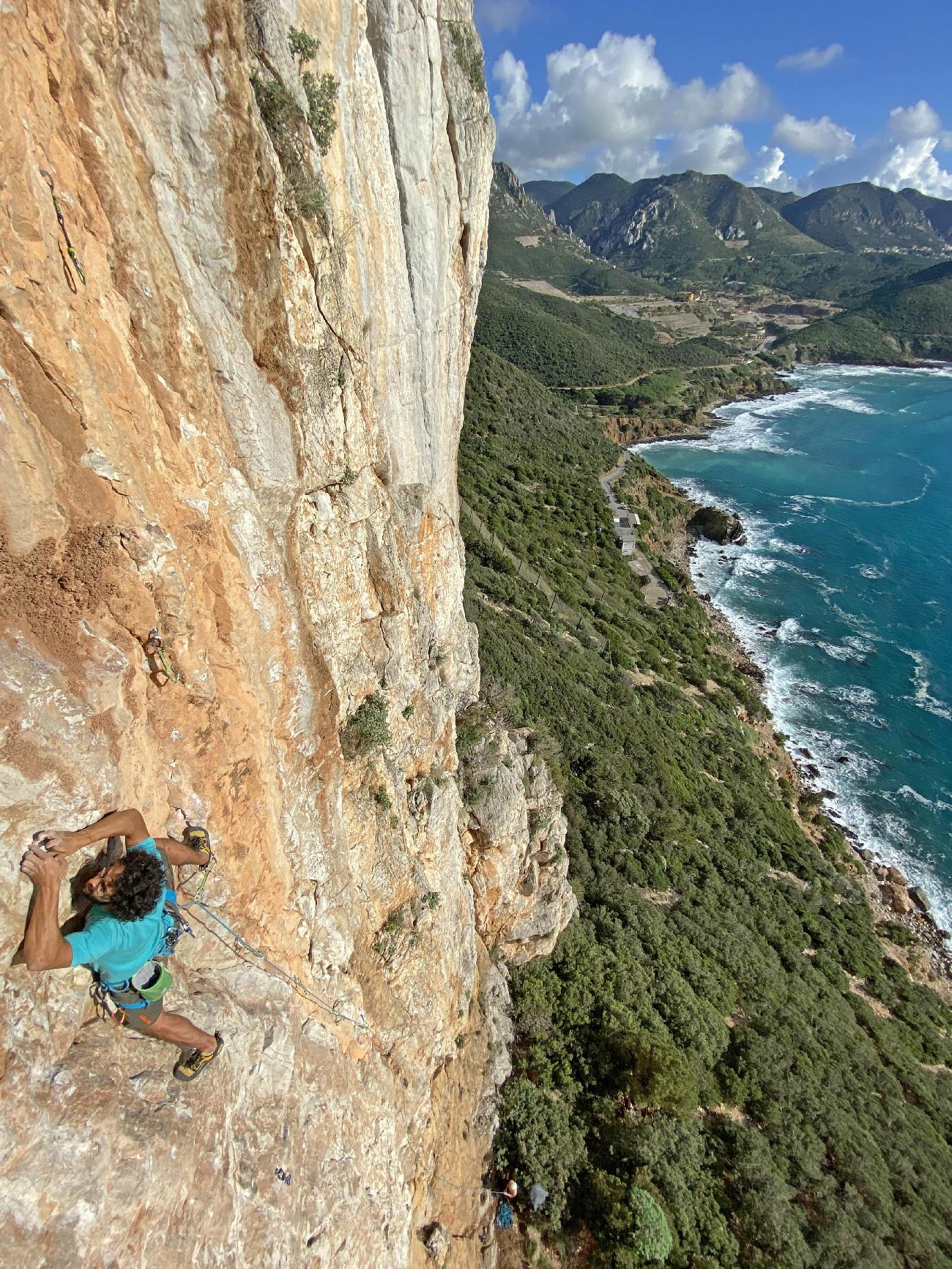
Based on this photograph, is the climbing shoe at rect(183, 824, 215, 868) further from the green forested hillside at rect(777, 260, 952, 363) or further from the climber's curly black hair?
the green forested hillside at rect(777, 260, 952, 363)

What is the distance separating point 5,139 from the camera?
5074 millimetres

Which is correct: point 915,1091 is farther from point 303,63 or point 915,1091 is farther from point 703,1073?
point 303,63

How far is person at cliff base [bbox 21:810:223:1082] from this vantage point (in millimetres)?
4773

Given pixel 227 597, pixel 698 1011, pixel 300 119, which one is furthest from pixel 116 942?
pixel 698 1011

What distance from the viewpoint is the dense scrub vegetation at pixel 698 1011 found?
522 inches

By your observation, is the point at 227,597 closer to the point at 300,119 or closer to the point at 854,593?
the point at 300,119

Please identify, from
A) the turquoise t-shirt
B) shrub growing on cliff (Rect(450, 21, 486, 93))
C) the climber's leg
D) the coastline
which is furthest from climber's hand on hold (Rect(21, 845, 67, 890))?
the coastline

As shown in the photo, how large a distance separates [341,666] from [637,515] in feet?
184

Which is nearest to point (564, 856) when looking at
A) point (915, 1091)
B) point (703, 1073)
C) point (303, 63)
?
point (703, 1073)

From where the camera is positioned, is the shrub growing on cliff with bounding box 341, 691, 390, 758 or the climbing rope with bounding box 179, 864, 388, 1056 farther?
the shrub growing on cliff with bounding box 341, 691, 390, 758

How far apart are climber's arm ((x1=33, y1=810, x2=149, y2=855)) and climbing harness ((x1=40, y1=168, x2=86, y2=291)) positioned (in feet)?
17.1

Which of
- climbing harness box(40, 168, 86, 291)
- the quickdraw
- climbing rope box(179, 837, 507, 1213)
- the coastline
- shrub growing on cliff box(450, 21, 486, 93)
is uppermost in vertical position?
shrub growing on cliff box(450, 21, 486, 93)

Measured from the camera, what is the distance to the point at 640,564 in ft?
178

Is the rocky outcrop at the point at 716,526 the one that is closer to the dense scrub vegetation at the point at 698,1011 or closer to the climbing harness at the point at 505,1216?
the dense scrub vegetation at the point at 698,1011
